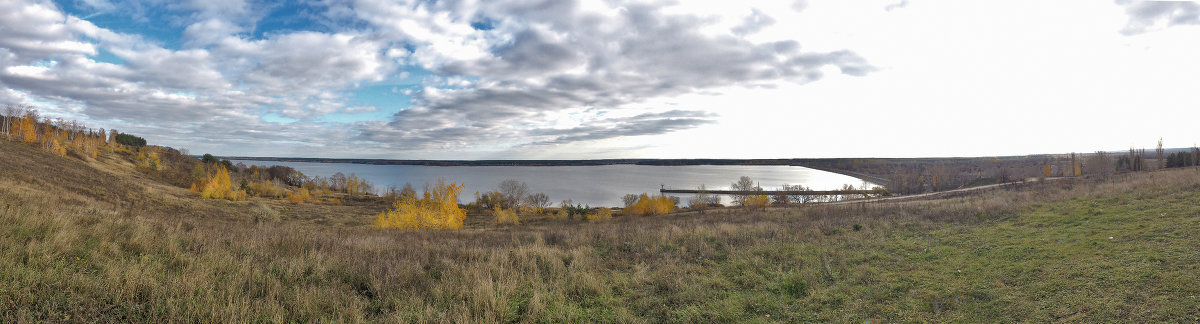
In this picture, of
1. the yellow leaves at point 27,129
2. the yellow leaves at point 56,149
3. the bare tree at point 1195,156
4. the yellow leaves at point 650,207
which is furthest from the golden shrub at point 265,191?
the bare tree at point 1195,156

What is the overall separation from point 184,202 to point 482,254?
50.7 m

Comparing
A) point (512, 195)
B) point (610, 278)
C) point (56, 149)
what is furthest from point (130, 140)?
point (610, 278)

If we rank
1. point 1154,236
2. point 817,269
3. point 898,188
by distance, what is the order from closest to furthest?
point 1154,236
point 817,269
point 898,188

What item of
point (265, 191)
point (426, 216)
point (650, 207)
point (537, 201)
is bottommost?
point (537, 201)

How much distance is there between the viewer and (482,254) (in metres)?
9.38

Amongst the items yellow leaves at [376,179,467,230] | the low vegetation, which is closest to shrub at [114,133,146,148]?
yellow leaves at [376,179,467,230]

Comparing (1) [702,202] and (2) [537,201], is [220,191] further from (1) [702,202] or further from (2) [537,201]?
(1) [702,202]

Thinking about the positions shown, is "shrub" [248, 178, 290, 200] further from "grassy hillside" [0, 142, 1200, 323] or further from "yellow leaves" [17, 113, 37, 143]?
"grassy hillside" [0, 142, 1200, 323]

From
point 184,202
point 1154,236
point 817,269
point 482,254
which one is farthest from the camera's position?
point 184,202

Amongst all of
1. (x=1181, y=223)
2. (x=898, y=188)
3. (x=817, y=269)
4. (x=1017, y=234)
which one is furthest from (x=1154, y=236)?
A: (x=898, y=188)

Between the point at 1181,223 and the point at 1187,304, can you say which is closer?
the point at 1187,304

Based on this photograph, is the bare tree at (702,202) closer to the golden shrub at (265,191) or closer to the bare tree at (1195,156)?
the bare tree at (1195,156)

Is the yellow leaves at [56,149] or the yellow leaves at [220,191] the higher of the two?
the yellow leaves at [56,149]

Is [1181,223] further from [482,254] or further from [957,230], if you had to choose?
[482,254]
